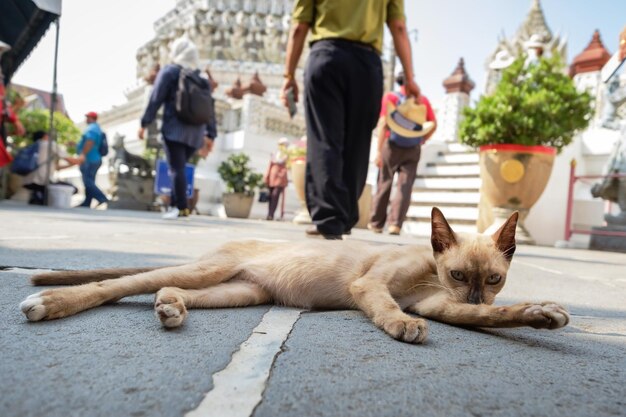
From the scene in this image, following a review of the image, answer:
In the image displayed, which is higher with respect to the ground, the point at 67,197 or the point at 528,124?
the point at 528,124

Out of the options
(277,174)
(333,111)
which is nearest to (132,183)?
(277,174)

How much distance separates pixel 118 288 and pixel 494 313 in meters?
1.04

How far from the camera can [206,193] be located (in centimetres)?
1351

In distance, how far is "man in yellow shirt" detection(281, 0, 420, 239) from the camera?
10.5 ft

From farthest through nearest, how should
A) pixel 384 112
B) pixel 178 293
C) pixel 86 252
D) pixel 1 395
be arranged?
pixel 384 112 → pixel 86 252 → pixel 178 293 → pixel 1 395

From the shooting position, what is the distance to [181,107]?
588 centimetres

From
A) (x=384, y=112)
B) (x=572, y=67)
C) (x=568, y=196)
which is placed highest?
(x=572, y=67)

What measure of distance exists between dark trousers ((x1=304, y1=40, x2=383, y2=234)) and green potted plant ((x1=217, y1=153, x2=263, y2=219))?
27.8ft

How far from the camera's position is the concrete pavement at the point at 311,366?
2.28ft

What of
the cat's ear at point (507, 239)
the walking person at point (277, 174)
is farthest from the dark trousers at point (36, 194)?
the cat's ear at point (507, 239)

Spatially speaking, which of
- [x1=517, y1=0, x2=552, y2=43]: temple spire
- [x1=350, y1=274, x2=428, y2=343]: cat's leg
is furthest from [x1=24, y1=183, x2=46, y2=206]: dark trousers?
[x1=517, y1=0, x2=552, y2=43]: temple spire

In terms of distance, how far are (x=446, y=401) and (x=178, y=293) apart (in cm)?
84

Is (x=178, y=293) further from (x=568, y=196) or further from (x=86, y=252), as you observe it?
(x=568, y=196)

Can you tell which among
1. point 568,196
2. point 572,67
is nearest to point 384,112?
point 568,196
